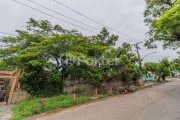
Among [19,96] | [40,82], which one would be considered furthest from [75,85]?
[19,96]

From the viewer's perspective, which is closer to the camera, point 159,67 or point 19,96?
point 19,96

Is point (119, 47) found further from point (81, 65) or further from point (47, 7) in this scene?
point (47, 7)

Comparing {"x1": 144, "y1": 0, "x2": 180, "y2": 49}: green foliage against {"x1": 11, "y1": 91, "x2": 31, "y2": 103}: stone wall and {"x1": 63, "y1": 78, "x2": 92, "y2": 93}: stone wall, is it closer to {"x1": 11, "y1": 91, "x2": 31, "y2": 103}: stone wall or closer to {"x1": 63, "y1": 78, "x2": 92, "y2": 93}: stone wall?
{"x1": 63, "y1": 78, "x2": 92, "y2": 93}: stone wall

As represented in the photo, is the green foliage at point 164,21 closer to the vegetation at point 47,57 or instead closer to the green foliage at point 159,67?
the vegetation at point 47,57

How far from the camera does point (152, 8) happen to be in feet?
41.3

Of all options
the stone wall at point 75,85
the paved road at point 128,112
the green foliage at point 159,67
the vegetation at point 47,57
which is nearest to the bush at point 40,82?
the vegetation at point 47,57

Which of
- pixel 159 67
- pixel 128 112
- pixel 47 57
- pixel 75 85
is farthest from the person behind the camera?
pixel 159 67

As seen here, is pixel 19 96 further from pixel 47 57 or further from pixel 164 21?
pixel 164 21

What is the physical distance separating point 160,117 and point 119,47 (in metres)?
17.1

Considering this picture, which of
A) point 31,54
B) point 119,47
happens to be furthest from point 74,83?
point 119,47

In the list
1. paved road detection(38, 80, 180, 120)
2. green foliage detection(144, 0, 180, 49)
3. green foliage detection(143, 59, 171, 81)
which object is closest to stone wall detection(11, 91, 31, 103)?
paved road detection(38, 80, 180, 120)

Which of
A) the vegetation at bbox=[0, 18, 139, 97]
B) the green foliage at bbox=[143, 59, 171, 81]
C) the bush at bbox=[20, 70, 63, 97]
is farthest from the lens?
the green foliage at bbox=[143, 59, 171, 81]

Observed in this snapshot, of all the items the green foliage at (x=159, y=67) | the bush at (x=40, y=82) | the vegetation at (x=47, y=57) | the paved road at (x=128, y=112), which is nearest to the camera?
the paved road at (x=128, y=112)

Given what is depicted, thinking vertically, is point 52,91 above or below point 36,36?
below
